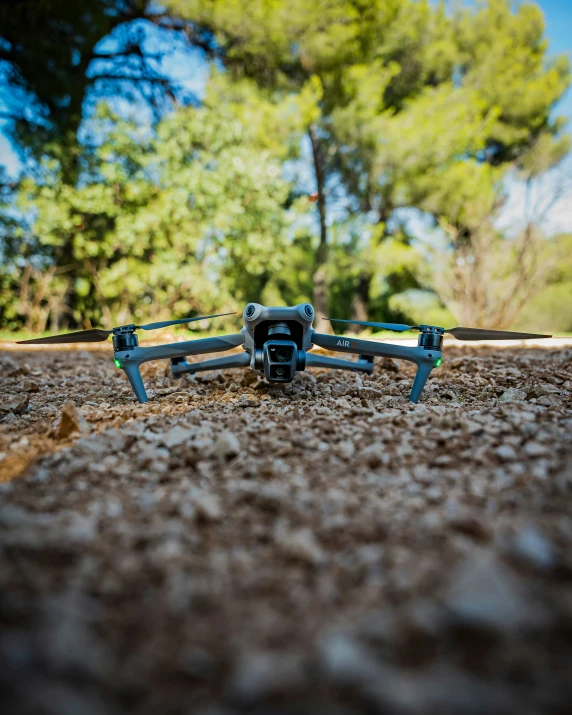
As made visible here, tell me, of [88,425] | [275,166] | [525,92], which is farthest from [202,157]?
[525,92]

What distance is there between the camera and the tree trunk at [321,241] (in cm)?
1077

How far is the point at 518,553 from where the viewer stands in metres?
0.85

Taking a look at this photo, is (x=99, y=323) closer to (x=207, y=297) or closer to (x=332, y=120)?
(x=207, y=297)

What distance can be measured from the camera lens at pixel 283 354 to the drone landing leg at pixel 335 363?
153mm

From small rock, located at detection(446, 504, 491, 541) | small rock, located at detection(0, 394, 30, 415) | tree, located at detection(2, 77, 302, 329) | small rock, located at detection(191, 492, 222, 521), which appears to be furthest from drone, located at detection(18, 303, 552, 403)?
tree, located at detection(2, 77, 302, 329)

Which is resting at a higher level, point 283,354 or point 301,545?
point 283,354

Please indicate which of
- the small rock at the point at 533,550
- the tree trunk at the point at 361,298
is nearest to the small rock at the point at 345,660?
the small rock at the point at 533,550

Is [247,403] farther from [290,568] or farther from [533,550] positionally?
[533,550]

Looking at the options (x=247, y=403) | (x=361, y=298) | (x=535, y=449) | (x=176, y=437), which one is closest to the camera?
(x=535, y=449)

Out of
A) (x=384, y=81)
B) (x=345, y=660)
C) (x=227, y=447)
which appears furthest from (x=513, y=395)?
(x=384, y=81)

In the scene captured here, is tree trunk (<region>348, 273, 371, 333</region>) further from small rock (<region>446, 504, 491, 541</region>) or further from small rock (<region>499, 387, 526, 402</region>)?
small rock (<region>446, 504, 491, 541</region>)

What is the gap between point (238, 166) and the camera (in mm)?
8789

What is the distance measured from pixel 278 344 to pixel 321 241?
9.21 m

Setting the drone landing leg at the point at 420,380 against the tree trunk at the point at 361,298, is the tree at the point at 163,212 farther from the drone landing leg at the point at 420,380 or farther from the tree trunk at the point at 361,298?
the drone landing leg at the point at 420,380
